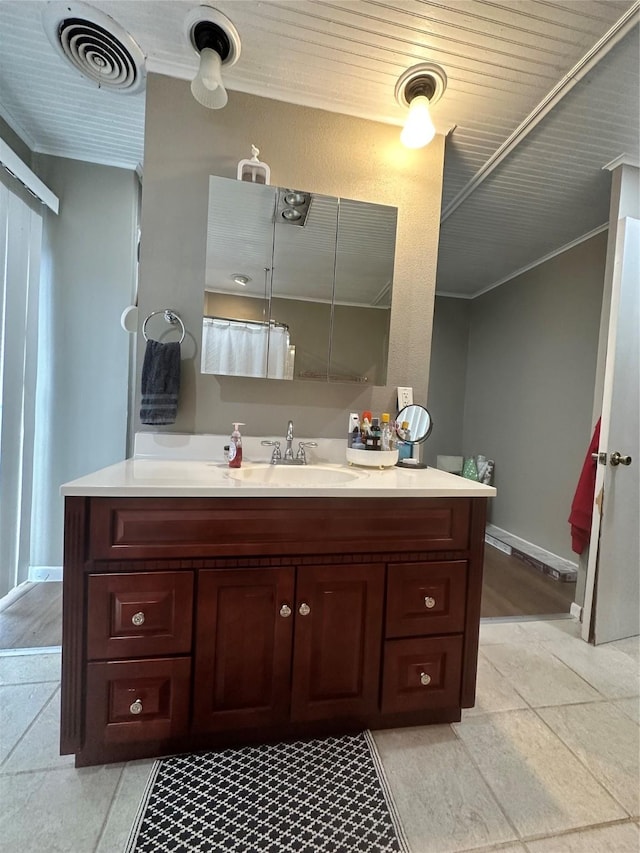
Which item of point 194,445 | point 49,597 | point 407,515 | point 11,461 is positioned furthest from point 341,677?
point 11,461

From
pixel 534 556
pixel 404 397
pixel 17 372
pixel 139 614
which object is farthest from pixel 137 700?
pixel 534 556

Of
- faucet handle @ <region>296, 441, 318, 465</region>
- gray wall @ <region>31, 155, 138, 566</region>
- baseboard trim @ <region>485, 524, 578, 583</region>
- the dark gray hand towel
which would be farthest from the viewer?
baseboard trim @ <region>485, 524, 578, 583</region>

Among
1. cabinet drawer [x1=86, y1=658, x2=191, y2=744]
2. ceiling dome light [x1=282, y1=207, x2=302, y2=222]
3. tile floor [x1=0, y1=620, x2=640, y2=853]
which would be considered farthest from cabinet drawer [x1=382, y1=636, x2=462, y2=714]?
ceiling dome light [x1=282, y1=207, x2=302, y2=222]

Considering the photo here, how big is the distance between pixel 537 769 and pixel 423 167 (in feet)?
7.71

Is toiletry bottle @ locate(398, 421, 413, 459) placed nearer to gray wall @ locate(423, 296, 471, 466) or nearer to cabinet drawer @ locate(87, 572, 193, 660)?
cabinet drawer @ locate(87, 572, 193, 660)

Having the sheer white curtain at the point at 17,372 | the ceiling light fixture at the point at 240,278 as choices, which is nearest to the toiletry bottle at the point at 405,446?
the ceiling light fixture at the point at 240,278

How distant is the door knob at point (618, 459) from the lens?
1.80 meters

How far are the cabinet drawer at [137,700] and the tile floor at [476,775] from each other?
14 centimetres

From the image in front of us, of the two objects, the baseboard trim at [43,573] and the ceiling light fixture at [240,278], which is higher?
the ceiling light fixture at [240,278]

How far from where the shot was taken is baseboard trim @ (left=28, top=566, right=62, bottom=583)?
2.13m

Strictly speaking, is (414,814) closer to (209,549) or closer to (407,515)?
(407,515)

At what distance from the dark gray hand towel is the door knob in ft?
6.82

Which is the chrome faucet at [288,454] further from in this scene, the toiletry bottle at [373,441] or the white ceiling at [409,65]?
the white ceiling at [409,65]

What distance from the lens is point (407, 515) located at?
1.19m
